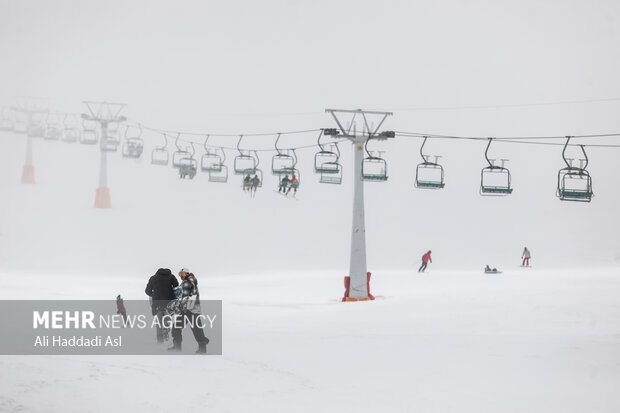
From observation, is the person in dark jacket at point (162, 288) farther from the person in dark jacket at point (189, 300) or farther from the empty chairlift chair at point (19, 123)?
the empty chairlift chair at point (19, 123)

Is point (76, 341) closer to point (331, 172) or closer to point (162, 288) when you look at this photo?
point (162, 288)

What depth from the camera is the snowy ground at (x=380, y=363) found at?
386 inches

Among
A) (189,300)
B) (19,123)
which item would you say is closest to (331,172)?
(189,300)

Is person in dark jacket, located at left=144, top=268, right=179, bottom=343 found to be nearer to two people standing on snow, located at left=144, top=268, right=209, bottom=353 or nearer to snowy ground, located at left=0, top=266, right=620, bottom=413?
two people standing on snow, located at left=144, top=268, right=209, bottom=353

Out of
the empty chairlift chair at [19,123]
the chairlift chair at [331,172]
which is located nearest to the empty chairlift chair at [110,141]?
the empty chairlift chair at [19,123]

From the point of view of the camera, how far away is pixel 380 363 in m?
13.4

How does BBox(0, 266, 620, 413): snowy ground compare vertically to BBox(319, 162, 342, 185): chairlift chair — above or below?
below

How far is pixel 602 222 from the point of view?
227 feet

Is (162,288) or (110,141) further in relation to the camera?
(110,141)

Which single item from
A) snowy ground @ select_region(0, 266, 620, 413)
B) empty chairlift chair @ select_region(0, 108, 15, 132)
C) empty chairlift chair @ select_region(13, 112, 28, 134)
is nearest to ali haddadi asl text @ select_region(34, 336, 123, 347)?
snowy ground @ select_region(0, 266, 620, 413)

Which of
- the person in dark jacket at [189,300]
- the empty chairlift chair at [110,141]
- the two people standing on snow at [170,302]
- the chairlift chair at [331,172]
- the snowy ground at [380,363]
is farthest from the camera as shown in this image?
the empty chairlift chair at [110,141]

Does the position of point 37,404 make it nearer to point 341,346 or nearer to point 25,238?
point 341,346

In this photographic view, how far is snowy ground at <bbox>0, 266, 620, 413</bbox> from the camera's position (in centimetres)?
981

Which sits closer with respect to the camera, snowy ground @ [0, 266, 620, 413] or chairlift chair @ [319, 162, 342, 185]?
snowy ground @ [0, 266, 620, 413]
